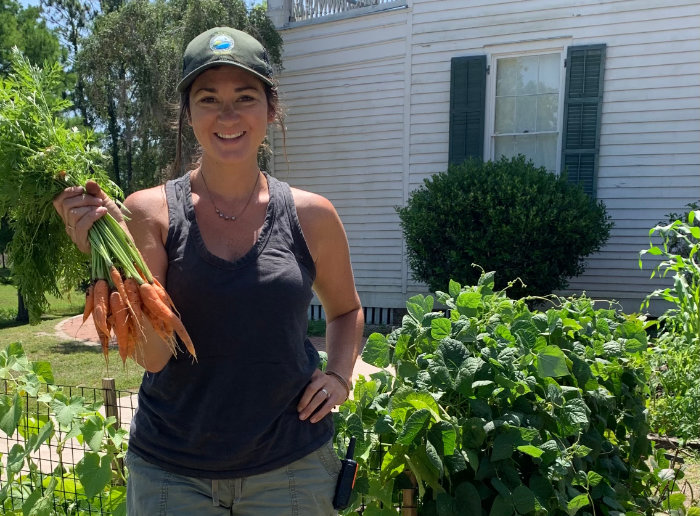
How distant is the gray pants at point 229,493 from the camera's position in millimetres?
1605

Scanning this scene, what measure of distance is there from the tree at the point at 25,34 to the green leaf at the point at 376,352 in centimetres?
1176

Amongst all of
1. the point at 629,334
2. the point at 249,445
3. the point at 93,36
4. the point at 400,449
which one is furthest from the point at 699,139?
the point at 93,36

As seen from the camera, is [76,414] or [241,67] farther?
[76,414]

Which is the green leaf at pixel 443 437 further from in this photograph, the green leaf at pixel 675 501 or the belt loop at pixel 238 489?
the green leaf at pixel 675 501

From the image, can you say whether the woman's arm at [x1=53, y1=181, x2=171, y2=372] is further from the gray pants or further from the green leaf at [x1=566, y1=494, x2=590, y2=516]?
the green leaf at [x1=566, y1=494, x2=590, y2=516]

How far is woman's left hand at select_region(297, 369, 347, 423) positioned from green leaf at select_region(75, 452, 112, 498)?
900 millimetres

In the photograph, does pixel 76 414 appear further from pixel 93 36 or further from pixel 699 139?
pixel 93 36

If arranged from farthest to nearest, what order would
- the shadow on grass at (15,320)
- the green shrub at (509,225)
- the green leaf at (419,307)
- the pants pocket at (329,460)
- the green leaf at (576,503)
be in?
1. the shadow on grass at (15,320)
2. the green shrub at (509,225)
3. the green leaf at (419,307)
4. the green leaf at (576,503)
5. the pants pocket at (329,460)

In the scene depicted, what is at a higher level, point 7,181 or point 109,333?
point 7,181

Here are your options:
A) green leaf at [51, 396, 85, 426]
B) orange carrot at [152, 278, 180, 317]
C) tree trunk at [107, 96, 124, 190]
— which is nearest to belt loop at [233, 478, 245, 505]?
orange carrot at [152, 278, 180, 317]

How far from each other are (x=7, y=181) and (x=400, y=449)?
1368 millimetres

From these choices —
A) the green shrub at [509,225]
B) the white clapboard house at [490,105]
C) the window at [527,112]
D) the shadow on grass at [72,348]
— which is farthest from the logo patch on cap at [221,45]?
the shadow on grass at [72,348]

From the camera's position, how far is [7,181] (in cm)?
171

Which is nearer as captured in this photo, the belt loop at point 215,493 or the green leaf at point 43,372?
the belt loop at point 215,493
